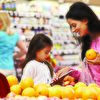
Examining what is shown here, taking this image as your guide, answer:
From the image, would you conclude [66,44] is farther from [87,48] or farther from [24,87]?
[24,87]

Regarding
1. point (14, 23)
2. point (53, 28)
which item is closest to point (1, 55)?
point (14, 23)

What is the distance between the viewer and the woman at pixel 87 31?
3.15 metres

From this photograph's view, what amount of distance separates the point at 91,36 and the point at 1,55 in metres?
2.77

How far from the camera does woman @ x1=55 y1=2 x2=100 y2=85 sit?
315cm

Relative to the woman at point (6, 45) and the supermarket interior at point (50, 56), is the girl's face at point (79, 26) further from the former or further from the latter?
the woman at point (6, 45)

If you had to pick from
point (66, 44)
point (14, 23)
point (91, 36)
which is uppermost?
point (91, 36)

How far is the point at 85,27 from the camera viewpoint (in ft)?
10.5

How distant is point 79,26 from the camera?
3.16 meters

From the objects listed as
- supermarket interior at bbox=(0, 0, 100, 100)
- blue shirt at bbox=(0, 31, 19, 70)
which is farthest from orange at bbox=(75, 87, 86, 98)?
blue shirt at bbox=(0, 31, 19, 70)

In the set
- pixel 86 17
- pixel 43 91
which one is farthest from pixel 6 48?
pixel 43 91

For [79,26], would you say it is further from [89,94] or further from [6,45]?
[6,45]

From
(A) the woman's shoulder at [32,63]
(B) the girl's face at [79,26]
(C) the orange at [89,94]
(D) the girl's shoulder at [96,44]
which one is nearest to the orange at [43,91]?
(C) the orange at [89,94]

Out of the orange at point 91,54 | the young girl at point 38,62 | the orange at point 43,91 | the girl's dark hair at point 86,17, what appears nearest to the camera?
the orange at point 43,91

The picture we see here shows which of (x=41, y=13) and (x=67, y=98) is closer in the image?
(x=67, y=98)
